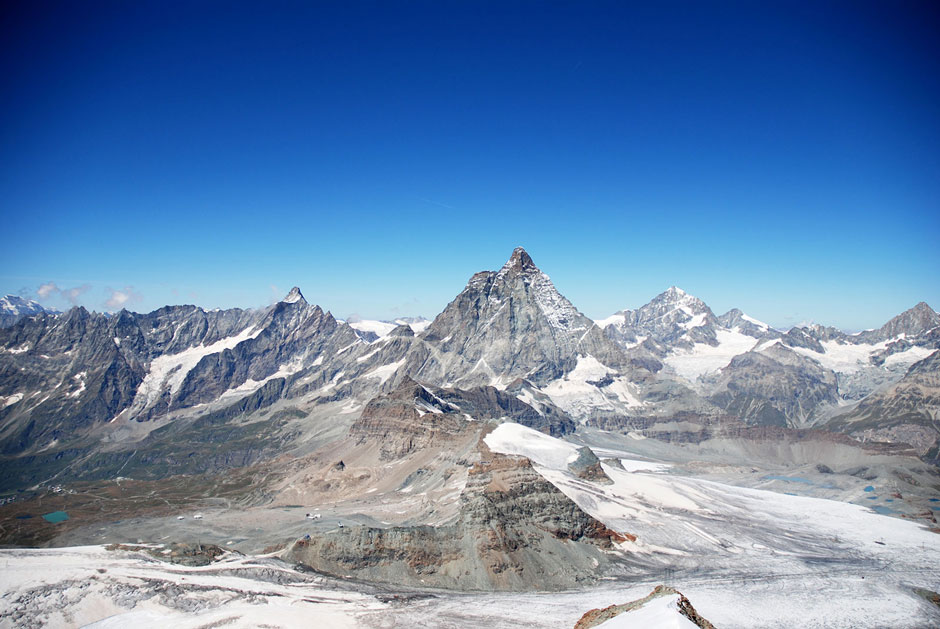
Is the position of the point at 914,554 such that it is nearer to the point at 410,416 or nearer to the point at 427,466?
the point at 427,466

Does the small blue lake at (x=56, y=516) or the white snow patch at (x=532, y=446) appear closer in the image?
the white snow patch at (x=532, y=446)

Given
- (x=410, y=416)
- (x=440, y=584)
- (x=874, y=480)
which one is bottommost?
(x=874, y=480)

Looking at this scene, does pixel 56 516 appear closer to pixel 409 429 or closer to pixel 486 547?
pixel 409 429

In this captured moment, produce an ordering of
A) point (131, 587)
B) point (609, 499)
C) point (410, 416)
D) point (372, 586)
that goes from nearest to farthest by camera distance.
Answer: point (131, 587), point (372, 586), point (609, 499), point (410, 416)

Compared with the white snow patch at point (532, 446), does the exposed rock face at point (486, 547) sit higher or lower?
lower

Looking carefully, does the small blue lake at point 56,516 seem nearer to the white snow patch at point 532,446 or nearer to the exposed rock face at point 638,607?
the white snow patch at point 532,446

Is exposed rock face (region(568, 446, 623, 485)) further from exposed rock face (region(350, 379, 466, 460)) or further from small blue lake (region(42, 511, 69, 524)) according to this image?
small blue lake (region(42, 511, 69, 524))

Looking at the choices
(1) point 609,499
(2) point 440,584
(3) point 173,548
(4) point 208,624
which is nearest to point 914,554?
(1) point 609,499

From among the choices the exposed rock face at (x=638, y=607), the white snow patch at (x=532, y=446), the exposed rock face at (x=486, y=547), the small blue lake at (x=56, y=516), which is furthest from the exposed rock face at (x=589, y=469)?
the small blue lake at (x=56, y=516)
